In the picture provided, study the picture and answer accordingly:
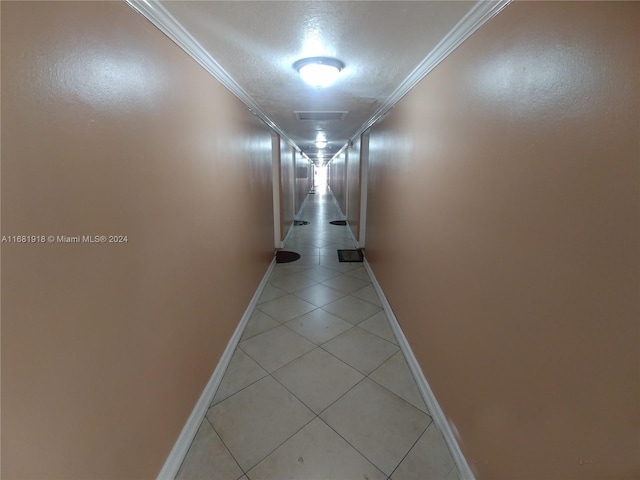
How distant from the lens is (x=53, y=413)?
75 centimetres

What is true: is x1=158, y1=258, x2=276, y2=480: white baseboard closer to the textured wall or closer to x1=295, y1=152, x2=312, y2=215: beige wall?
the textured wall

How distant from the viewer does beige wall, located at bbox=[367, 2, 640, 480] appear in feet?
2.15

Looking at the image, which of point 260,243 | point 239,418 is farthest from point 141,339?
point 260,243

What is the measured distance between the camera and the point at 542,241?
0.87 metres

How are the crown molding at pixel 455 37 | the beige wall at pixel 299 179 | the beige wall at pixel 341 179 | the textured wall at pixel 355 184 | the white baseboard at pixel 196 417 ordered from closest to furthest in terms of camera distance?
the crown molding at pixel 455 37, the white baseboard at pixel 196 417, the textured wall at pixel 355 184, the beige wall at pixel 341 179, the beige wall at pixel 299 179

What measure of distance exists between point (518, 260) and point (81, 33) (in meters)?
1.66

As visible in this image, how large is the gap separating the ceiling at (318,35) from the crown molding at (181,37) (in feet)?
0.09

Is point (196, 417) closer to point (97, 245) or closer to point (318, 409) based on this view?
point (318, 409)

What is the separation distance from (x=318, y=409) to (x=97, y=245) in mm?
1574

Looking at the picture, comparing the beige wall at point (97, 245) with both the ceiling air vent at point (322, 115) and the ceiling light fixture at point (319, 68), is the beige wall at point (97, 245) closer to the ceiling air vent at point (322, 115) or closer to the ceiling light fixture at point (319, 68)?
the ceiling light fixture at point (319, 68)

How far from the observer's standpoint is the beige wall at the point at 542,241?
656 mm

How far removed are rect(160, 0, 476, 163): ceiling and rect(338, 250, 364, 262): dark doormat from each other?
9.62 feet

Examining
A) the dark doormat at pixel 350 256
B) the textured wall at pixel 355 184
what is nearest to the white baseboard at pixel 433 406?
the dark doormat at pixel 350 256

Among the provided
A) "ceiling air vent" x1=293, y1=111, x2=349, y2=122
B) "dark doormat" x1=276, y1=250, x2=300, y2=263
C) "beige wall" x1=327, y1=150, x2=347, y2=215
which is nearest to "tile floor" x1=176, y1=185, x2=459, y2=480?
"dark doormat" x1=276, y1=250, x2=300, y2=263
